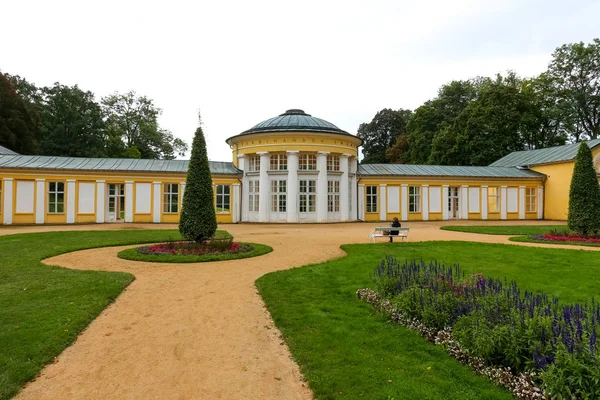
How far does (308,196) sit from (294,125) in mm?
6004

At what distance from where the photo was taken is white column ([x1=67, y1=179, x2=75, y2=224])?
88.8 feet

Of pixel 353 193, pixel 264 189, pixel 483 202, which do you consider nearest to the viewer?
pixel 264 189

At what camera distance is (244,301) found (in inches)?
285

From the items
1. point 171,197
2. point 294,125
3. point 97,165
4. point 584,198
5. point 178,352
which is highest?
point 294,125

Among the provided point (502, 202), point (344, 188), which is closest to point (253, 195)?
point (344, 188)

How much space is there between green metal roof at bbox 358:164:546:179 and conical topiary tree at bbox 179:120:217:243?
67.0 feet

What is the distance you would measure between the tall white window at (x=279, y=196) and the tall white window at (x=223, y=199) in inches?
156

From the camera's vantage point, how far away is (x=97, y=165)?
28.3 metres

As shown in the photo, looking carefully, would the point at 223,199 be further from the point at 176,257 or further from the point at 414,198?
the point at 176,257

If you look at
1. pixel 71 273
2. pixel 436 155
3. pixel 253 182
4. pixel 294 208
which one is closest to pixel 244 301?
pixel 71 273

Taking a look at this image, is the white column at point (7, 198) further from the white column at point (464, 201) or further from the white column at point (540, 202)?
the white column at point (540, 202)

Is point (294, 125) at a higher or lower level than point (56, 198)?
higher

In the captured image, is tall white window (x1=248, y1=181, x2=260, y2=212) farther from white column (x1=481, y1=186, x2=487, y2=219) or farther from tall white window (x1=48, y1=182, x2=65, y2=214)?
white column (x1=481, y1=186, x2=487, y2=219)

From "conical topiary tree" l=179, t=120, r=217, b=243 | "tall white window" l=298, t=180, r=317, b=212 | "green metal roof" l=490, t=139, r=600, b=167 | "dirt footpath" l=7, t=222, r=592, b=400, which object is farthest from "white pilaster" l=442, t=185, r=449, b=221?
"dirt footpath" l=7, t=222, r=592, b=400
